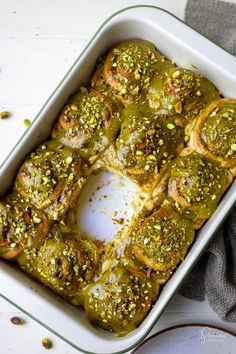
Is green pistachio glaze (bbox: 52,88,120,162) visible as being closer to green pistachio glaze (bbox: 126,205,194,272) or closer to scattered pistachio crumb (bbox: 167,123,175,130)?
scattered pistachio crumb (bbox: 167,123,175,130)

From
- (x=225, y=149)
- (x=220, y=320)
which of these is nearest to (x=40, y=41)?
(x=225, y=149)

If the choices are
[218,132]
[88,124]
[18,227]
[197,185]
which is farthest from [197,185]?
[18,227]

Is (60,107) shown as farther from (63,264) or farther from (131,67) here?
(63,264)

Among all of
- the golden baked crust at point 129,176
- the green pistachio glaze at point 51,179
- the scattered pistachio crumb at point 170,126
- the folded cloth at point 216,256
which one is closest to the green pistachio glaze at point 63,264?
the golden baked crust at point 129,176

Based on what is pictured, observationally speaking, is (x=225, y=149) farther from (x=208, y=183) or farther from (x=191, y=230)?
(x=191, y=230)

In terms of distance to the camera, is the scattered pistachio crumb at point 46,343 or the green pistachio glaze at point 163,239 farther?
the scattered pistachio crumb at point 46,343

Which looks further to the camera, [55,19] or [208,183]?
[55,19]

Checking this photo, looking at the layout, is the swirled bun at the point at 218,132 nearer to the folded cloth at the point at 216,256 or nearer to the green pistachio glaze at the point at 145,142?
the green pistachio glaze at the point at 145,142
